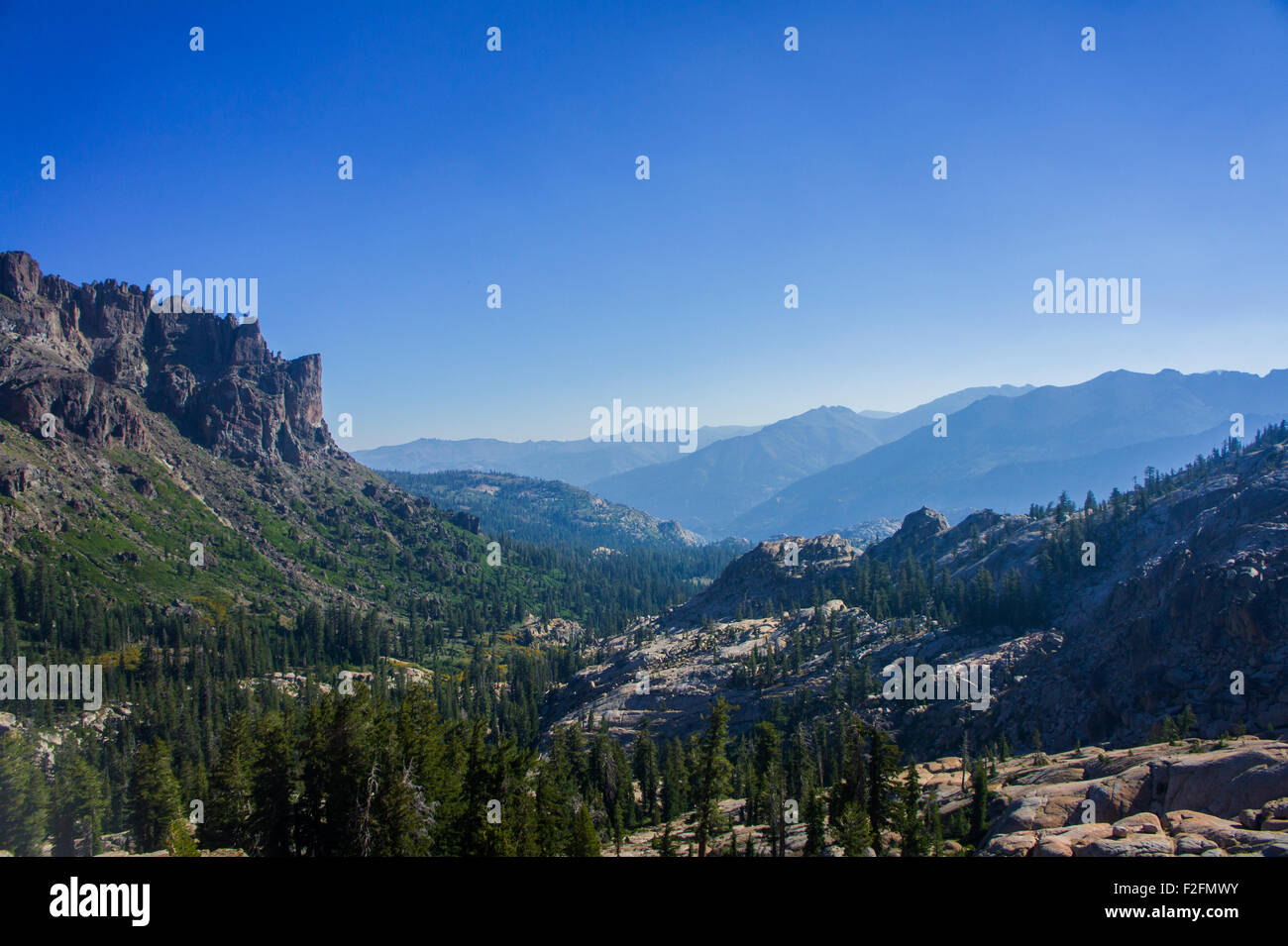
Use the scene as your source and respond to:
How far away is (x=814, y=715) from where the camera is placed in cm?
10969

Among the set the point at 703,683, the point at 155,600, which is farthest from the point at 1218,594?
Answer: the point at 155,600

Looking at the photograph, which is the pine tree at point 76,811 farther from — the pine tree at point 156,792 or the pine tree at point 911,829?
the pine tree at point 911,829

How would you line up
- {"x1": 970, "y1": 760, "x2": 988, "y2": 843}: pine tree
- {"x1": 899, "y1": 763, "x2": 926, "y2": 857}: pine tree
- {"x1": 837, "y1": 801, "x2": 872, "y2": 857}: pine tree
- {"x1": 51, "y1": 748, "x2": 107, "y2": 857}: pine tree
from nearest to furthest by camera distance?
{"x1": 837, "y1": 801, "x2": 872, "y2": 857}: pine tree
{"x1": 899, "y1": 763, "x2": 926, "y2": 857}: pine tree
{"x1": 970, "y1": 760, "x2": 988, "y2": 843}: pine tree
{"x1": 51, "y1": 748, "x2": 107, "y2": 857}: pine tree

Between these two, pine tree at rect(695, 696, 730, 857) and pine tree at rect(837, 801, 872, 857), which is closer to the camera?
pine tree at rect(695, 696, 730, 857)

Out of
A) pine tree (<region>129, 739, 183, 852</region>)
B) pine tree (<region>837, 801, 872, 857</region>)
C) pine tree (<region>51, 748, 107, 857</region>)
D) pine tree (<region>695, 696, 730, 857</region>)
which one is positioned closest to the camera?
pine tree (<region>695, 696, 730, 857</region>)

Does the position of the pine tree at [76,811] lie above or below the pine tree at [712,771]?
below

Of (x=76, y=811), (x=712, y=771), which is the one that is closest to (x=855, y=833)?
(x=712, y=771)

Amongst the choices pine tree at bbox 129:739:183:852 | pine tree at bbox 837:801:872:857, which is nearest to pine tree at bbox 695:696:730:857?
pine tree at bbox 837:801:872:857

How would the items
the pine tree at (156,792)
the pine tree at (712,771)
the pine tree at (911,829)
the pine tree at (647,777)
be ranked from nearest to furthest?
1. the pine tree at (712,771)
2. the pine tree at (911,829)
3. the pine tree at (156,792)
4. the pine tree at (647,777)

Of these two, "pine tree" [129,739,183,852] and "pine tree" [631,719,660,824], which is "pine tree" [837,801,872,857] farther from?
"pine tree" [129,739,183,852]

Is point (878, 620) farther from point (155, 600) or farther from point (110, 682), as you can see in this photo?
point (155, 600)

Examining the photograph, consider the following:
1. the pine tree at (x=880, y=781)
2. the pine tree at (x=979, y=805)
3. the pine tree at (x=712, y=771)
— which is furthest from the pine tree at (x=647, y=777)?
the pine tree at (x=712, y=771)

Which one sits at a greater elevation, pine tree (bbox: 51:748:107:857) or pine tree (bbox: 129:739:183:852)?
pine tree (bbox: 129:739:183:852)
